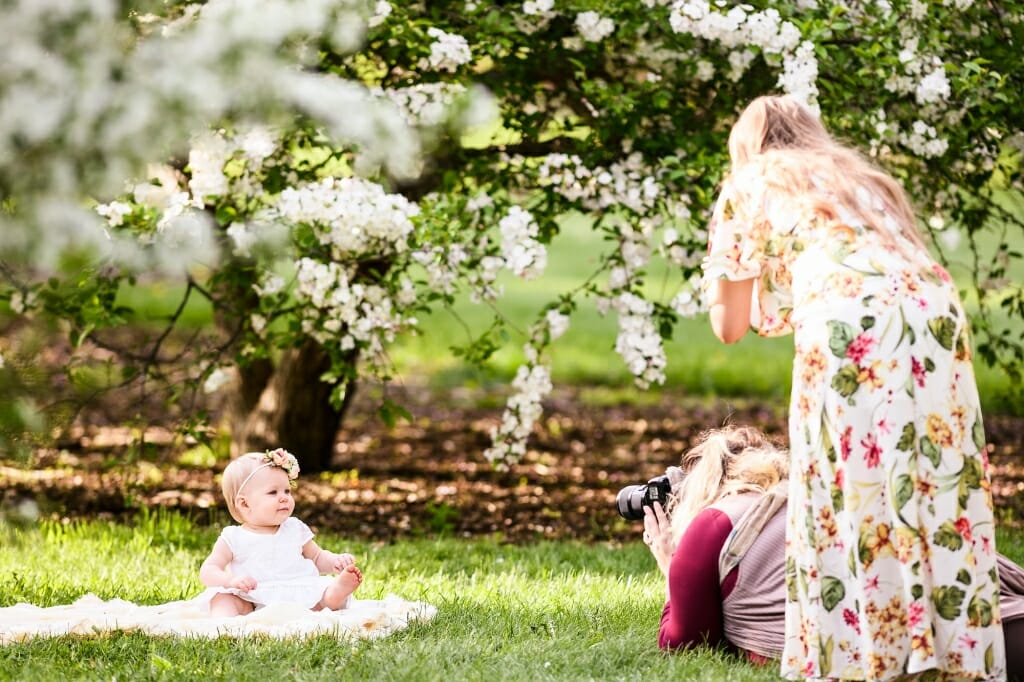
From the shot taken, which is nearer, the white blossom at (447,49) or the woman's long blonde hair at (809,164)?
the woman's long blonde hair at (809,164)

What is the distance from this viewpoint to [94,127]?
2.25 meters

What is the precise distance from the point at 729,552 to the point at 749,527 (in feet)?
0.27

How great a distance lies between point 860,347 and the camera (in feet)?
8.59

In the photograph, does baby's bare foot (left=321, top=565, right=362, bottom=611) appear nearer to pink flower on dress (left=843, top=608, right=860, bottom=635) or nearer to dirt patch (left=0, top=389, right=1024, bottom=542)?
pink flower on dress (left=843, top=608, right=860, bottom=635)

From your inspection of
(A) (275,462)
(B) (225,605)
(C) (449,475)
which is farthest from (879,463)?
(C) (449,475)

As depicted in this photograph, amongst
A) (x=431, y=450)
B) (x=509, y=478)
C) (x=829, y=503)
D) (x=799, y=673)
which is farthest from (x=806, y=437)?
(x=431, y=450)

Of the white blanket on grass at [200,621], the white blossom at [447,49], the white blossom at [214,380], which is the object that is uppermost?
the white blossom at [447,49]

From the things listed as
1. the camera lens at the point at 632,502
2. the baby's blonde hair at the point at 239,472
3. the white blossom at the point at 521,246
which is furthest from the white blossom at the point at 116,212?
the camera lens at the point at 632,502

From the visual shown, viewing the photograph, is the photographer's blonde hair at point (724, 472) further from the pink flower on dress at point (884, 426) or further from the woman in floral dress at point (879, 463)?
the pink flower on dress at point (884, 426)

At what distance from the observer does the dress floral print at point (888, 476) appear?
2.61m

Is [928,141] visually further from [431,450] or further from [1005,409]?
[1005,409]

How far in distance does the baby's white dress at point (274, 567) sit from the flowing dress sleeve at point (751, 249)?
152 cm

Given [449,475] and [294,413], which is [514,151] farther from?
[449,475]

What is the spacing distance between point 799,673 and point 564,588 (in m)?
1.48
